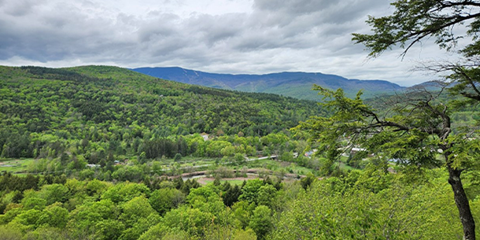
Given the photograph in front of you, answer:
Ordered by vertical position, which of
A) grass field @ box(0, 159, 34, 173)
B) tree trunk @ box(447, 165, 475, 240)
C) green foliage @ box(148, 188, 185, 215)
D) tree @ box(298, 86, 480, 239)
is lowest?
grass field @ box(0, 159, 34, 173)

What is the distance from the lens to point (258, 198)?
32.0 meters

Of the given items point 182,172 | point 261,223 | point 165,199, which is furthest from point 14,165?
point 261,223

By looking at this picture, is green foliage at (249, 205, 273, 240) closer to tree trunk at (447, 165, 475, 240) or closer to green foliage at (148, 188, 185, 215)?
green foliage at (148, 188, 185, 215)

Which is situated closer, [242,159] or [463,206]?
[463,206]

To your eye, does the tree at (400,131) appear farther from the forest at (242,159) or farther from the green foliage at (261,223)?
the green foliage at (261,223)

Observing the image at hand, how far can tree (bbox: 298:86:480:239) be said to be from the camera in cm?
615

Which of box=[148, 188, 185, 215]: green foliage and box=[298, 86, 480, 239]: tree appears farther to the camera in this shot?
box=[148, 188, 185, 215]: green foliage

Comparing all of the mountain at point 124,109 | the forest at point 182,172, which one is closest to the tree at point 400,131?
the forest at point 182,172

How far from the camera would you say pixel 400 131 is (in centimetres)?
701

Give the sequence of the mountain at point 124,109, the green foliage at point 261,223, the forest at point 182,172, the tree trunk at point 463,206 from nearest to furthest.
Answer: the tree trunk at point 463,206
the forest at point 182,172
the green foliage at point 261,223
the mountain at point 124,109

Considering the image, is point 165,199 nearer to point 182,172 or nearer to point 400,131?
point 182,172

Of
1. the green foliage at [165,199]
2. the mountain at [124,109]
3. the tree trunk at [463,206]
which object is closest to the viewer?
the tree trunk at [463,206]

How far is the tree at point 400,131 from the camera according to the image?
6148mm

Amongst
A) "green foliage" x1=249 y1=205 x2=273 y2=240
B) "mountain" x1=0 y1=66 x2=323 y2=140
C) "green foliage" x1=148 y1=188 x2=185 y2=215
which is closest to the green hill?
"mountain" x1=0 y1=66 x2=323 y2=140
